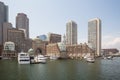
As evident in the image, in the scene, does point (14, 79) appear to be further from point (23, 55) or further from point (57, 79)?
point (23, 55)

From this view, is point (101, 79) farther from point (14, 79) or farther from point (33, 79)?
point (14, 79)

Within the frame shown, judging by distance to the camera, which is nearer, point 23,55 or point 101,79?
point 101,79

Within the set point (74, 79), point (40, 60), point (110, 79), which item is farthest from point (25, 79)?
point (40, 60)

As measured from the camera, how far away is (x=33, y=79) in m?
84.1

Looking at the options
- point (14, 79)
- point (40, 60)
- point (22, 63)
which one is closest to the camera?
point (14, 79)

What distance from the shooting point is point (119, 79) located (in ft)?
273

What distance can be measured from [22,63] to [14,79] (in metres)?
85.7

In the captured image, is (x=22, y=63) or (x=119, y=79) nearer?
(x=119, y=79)

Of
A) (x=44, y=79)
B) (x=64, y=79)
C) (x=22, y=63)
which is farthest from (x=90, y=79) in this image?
(x=22, y=63)

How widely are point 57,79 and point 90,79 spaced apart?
13.1 metres

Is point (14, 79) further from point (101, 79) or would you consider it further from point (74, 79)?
point (101, 79)

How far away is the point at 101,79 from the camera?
83.5 m

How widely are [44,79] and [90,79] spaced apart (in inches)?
726

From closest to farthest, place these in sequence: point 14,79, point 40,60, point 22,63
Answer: point 14,79, point 22,63, point 40,60
